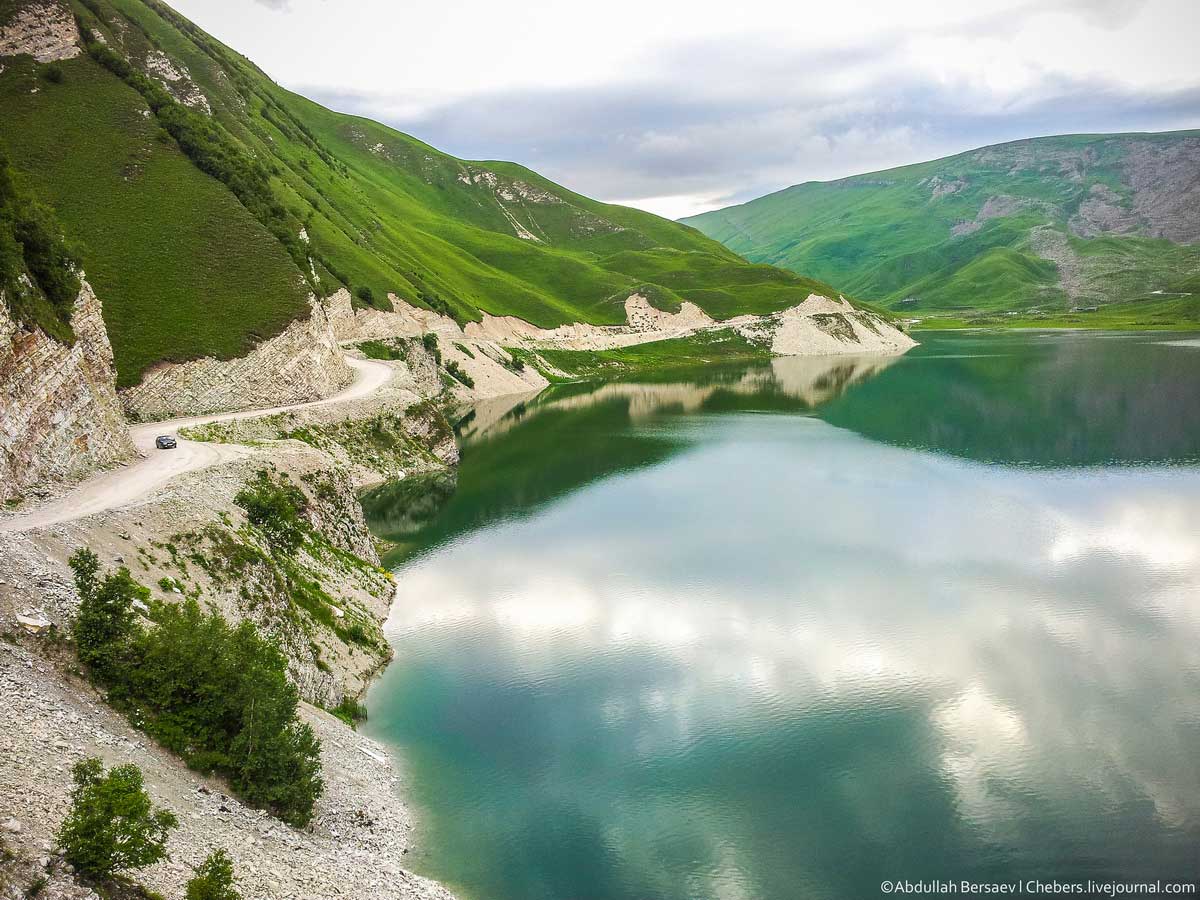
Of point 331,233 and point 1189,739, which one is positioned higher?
point 331,233

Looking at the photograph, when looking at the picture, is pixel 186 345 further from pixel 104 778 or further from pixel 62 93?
pixel 104 778

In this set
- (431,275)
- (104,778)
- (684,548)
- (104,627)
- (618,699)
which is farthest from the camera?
(431,275)

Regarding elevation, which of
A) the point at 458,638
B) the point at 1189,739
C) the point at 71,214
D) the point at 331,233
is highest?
the point at 331,233

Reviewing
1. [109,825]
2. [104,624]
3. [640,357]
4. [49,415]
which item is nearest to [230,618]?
[104,624]

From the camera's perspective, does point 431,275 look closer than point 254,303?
No

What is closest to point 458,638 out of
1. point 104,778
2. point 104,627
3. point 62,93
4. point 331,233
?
point 104,627

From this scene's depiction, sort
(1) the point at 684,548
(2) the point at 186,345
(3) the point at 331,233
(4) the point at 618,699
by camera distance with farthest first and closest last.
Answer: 1. (3) the point at 331,233
2. (2) the point at 186,345
3. (1) the point at 684,548
4. (4) the point at 618,699

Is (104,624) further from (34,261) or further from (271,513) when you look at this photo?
(34,261)
